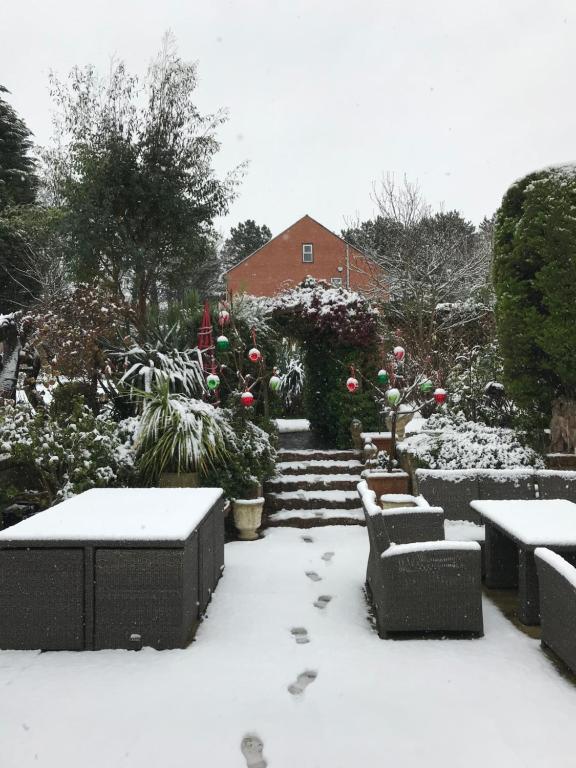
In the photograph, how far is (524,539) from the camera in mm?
3180

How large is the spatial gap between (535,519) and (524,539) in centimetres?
48

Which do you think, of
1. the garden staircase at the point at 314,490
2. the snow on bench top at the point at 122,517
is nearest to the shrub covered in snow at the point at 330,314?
the garden staircase at the point at 314,490

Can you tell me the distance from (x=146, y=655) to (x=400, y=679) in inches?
51.2

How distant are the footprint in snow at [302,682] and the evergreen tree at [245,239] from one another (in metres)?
37.7

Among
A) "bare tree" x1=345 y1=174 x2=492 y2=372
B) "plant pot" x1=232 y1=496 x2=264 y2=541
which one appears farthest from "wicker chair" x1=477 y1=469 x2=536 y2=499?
"bare tree" x1=345 y1=174 x2=492 y2=372

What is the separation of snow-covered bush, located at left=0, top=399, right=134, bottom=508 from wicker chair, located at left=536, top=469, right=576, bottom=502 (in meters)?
3.75

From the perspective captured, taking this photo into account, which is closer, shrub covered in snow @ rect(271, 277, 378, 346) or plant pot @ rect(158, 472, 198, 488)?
plant pot @ rect(158, 472, 198, 488)

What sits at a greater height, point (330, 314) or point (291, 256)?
point (291, 256)

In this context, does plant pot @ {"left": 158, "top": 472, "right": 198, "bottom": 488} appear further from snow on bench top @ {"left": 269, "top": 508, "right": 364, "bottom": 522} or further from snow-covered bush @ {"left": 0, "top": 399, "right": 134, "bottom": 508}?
snow on bench top @ {"left": 269, "top": 508, "right": 364, "bottom": 522}

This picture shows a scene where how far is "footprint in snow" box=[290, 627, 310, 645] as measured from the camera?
10.6 ft

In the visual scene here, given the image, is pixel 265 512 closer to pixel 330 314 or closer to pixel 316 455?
pixel 316 455

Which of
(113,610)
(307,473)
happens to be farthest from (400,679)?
(307,473)

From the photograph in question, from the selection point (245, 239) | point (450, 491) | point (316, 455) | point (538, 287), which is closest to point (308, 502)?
point (316, 455)

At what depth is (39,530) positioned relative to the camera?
3.12 meters
